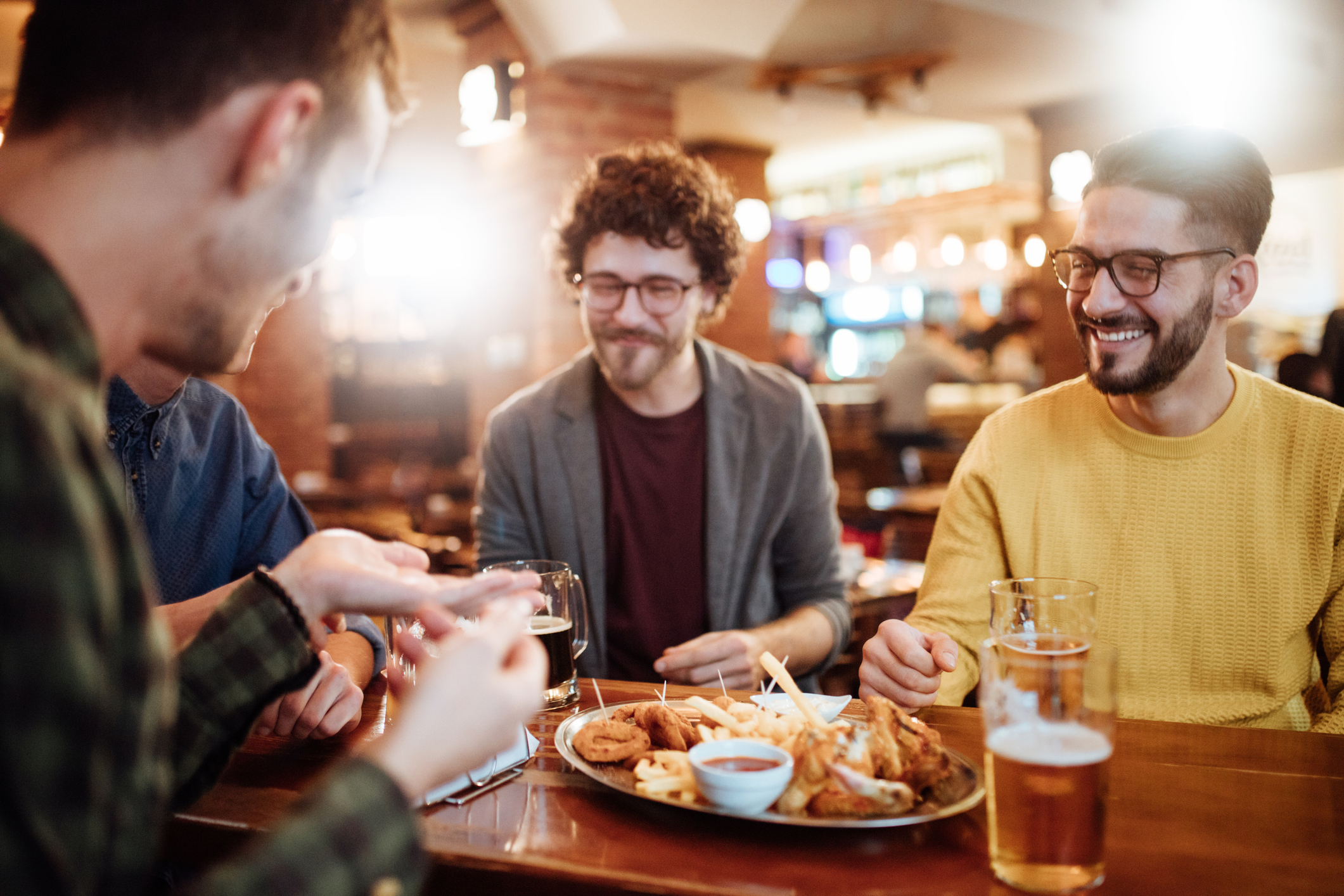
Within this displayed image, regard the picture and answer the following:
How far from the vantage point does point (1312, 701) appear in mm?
1693

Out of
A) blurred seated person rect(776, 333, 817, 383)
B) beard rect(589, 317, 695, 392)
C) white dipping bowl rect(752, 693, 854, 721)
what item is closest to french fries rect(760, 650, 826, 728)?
white dipping bowl rect(752, 693, 854, 721)

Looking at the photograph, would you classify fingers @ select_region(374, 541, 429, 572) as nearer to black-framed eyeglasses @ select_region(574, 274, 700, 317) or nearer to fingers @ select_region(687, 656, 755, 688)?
fingers @ select_region(687, 656, 755, 688)

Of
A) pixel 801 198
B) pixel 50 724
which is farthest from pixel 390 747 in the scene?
pixel 801 198

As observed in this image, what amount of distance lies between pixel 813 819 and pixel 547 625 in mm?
560

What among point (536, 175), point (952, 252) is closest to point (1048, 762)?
point (536, 175)

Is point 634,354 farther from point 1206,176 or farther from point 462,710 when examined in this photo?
point 462,710

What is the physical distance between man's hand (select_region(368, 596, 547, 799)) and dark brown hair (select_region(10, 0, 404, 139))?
1.63 feet

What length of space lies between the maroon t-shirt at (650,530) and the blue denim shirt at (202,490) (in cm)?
65

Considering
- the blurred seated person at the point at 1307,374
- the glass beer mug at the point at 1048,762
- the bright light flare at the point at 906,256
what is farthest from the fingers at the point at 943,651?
the bright light flare at the point at 906,256

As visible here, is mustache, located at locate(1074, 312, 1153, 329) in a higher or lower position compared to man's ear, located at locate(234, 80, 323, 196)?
lower

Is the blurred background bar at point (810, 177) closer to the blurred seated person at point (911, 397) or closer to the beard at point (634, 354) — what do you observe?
the blurred seated person at point (911, 397)

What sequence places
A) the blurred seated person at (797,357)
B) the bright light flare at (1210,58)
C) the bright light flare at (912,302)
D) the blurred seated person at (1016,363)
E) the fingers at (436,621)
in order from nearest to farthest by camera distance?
the fingers at (436,621) < the bright light flare at (1210,58) < the blurred seated person at (1016,363) < the blurred seated person at (797,357) < the bright light flare at (912,302)

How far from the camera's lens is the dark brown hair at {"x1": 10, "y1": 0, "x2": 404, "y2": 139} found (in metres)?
0.80

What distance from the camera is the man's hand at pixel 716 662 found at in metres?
1.61
